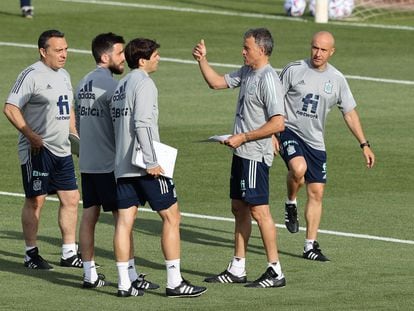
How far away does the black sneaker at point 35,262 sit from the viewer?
14.9 meters

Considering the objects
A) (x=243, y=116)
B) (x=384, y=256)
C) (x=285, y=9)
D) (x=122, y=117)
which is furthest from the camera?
(x=285, y=9)

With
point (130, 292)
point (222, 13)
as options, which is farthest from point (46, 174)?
point (222, 13)

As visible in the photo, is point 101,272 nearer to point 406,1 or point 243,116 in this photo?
point 243,116

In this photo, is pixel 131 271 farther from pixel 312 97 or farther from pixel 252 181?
pixel 312 97

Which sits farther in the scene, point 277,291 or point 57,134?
point 57,134

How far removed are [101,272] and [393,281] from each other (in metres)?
2.92

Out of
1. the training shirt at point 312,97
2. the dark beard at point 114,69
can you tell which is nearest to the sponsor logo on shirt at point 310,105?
the training shirt at point 312,97

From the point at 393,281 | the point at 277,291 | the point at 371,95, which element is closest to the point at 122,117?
the point at 277,291

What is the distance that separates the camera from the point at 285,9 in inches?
1484

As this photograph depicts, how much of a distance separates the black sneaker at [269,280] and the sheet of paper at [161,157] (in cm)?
150

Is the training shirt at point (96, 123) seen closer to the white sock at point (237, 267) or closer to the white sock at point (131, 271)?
the white sock at point (131, 271)

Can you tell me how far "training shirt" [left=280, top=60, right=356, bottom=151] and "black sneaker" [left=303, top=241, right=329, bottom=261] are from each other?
50.1 inches

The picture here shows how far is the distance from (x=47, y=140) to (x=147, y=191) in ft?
6.55

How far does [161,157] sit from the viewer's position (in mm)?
13344
